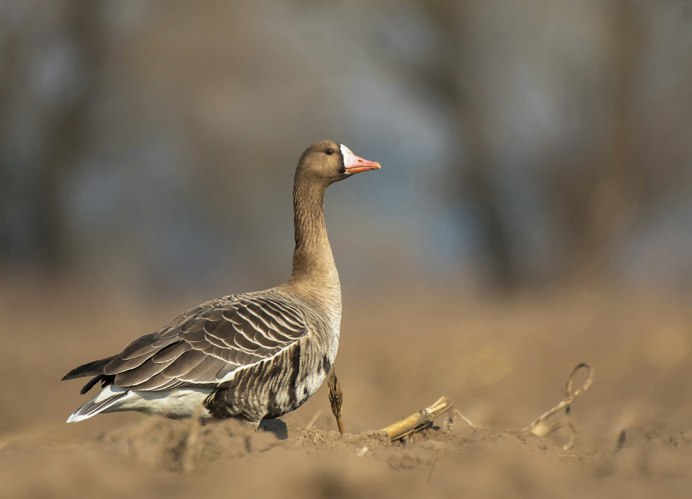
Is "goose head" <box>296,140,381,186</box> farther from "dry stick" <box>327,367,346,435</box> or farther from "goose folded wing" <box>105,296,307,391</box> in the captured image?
"dry stick" <box>327,367,346,435</box>

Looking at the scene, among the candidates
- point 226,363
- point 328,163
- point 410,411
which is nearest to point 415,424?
point 226,363

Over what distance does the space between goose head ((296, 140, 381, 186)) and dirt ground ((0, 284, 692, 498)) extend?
157 centimetres

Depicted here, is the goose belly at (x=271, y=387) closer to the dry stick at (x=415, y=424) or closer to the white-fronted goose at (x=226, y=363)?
the white-fronted goose at (x=226, y=363)

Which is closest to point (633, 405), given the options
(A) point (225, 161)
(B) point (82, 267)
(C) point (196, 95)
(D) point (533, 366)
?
(D) point (533, 366)

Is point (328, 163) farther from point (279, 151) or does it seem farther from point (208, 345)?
point (279, 151)

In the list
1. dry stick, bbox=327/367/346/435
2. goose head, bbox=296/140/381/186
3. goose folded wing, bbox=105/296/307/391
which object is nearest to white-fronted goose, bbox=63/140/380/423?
goose folded wing, bbox=105/296/307/391

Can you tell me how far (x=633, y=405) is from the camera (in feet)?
29.5

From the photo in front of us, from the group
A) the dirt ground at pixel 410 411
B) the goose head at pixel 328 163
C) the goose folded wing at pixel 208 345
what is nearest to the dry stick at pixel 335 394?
the dirt ground at pixel 410 411

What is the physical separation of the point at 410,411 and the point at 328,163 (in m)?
3.47

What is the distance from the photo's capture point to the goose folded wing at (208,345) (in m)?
5.83

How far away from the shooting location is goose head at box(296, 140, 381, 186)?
7.65m

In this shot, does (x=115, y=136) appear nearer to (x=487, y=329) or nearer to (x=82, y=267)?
(x=82, y=267)

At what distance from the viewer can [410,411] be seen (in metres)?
10.5

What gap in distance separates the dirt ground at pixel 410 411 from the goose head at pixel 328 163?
157 cm
